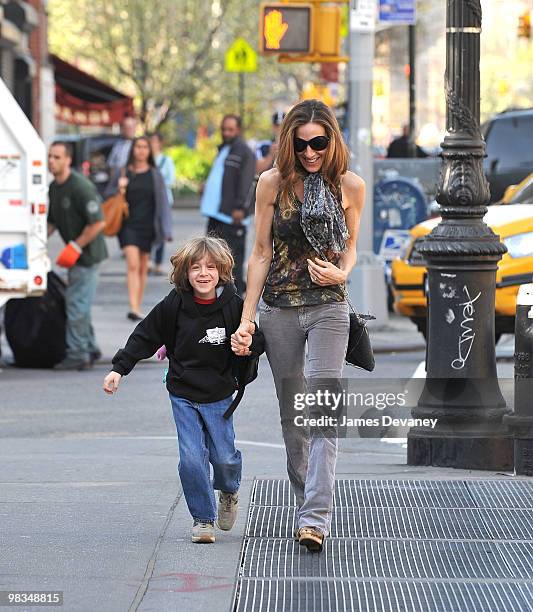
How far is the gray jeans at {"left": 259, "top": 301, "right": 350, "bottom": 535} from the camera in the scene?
634 centimetres

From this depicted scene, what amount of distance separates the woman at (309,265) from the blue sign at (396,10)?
1092cm

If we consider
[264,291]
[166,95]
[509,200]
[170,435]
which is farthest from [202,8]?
[264,291]

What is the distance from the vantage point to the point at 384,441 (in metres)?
9.76

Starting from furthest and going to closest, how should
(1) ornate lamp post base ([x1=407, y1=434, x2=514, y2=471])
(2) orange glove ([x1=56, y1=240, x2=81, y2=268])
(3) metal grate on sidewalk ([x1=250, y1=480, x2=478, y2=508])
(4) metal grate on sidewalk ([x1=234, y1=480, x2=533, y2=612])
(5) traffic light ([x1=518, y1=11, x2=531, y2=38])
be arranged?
(5) traffic light ([x1=518, y1=11, x2=531, y2=38]), (2) orange glove ([x1=56, y1=240, x2=81, y2=268]), (1) ornate lamp post base ([x1=407, y1=434, x2=514, y2=471]), (3) metal grate on sidewalk ([x1=250, y1=480, x2=478, y2=508]), (4) metal grate on sidewalk ([x1=234, y1=480, x2=533, y2=612])

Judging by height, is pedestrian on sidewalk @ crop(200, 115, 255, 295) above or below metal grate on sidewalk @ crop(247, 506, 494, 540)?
above

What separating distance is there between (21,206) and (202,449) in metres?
6.55

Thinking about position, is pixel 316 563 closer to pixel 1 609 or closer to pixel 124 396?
pixel 1 609

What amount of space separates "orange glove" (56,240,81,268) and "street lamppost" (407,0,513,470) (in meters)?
4.97

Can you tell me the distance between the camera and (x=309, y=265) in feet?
20.7

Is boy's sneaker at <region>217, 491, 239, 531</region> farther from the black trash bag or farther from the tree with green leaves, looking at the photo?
the tree with green leaves

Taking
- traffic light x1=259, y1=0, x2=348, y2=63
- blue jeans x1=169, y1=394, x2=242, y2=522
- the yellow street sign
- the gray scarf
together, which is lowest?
blue jeans x1=169, y1=394, x2=242, y2=522

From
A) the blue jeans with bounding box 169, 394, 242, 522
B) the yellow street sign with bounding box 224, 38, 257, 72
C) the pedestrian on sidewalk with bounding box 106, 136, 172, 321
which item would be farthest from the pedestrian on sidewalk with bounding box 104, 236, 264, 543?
the yellow street sign with bounding box 224, 38, 257, 72

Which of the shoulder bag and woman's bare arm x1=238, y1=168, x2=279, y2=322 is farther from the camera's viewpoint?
the shoulder bag

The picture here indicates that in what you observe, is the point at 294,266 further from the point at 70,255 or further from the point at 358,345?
the point at 70,255
